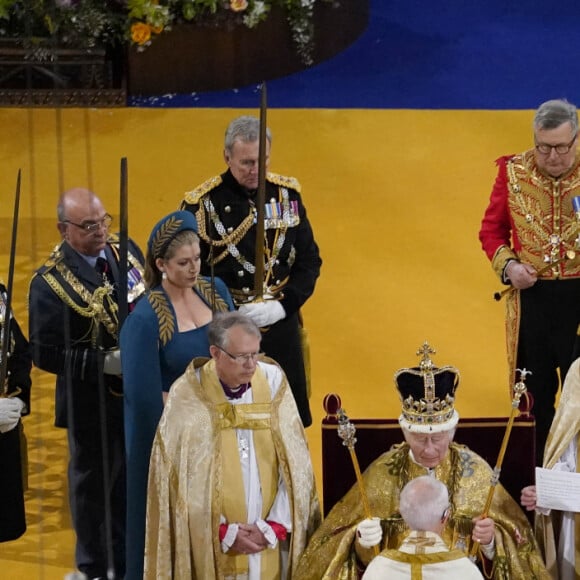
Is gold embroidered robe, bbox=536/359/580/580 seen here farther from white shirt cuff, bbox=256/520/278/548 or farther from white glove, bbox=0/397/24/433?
white glove, bbox=0/397/24/433

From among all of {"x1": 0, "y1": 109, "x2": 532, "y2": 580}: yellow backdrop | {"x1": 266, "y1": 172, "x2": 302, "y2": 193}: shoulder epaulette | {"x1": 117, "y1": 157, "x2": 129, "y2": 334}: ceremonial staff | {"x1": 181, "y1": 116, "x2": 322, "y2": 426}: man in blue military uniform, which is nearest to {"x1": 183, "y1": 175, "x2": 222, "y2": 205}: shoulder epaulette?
{"x1": 181, "y1": 116, "x2": 322, "y2": 426}: man in blue military uniform

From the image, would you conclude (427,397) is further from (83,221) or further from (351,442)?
(83,221)

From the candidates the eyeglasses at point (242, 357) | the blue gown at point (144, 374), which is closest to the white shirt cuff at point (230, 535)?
the blue gown at point (144, 374)

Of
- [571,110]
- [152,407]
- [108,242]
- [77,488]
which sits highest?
[571,110]

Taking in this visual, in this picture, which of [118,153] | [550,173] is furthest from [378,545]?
[118,153]

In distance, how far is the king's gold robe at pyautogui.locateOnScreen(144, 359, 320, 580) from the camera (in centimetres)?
702

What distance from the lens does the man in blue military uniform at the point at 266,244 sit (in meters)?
8.26

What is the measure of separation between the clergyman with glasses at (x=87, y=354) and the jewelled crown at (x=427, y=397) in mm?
1343

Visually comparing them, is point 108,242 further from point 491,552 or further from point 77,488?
point 491,552

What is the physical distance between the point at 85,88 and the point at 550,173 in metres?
3.95

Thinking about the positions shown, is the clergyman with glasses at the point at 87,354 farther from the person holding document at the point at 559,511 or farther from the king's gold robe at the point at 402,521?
the person holding document at the point at 559,511

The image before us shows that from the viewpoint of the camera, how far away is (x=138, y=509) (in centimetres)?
731

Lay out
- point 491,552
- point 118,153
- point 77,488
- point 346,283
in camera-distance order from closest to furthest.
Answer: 1. point 491,552
2. point 77,488
3. point 346,283
4. point 118,153

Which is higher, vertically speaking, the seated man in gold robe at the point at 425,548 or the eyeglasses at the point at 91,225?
the eyeglasses at the point at 91,225
